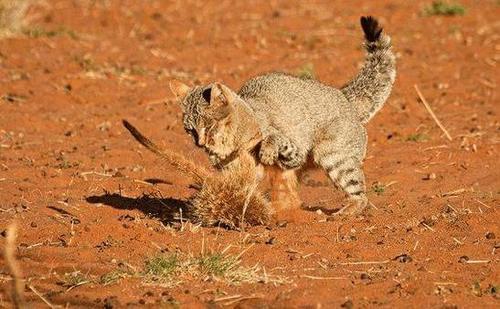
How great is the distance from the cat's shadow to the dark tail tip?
244 centimetres

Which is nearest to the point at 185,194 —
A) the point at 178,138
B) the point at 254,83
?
the point at 254,83

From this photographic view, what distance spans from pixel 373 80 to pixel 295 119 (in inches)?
49.9

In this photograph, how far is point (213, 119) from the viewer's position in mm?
8352

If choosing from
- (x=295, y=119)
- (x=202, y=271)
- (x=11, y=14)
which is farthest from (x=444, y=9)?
(x=202, y=271)

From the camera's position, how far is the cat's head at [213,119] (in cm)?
832

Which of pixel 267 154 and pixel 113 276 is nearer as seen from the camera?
pixel 113 276

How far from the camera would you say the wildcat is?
8430 mm

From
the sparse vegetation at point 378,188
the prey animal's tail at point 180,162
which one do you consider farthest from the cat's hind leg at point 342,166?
the prey animal's tail at point 180,162

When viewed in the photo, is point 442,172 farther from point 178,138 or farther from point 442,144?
point 178,138

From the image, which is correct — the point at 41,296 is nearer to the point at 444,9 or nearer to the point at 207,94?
the point at 207,94

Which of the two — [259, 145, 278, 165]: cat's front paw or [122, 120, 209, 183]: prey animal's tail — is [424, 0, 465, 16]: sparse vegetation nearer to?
[259, 145, 278, 165]: cat's front paw

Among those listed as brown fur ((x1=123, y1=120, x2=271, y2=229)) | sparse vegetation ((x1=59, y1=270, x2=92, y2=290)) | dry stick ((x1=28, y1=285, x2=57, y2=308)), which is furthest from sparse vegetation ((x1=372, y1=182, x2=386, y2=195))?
dry stick ((x1=28, y1=285, x2=57, y2=308))

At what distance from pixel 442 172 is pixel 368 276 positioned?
12.1ft

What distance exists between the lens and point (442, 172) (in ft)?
34.5
